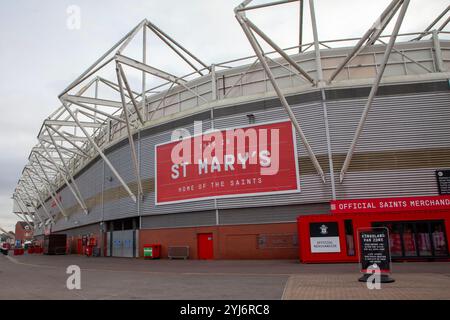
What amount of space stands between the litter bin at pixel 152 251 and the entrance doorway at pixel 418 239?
17.1 meters

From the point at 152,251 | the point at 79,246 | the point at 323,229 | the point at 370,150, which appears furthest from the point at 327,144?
the point at 79,246

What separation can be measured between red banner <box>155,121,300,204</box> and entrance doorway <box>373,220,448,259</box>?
6.68 meters

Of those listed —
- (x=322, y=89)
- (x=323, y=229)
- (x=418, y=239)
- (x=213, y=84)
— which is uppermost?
(x=213, y=84)

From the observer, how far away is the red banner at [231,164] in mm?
24578

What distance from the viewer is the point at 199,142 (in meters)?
27.6

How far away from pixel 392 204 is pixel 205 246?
13199 mm

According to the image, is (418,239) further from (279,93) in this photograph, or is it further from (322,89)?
(279,93)

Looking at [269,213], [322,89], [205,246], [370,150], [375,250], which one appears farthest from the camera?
[205,246]

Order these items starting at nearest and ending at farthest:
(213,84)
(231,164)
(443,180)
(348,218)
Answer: (348,218) → (443,180) → (231,164) → (213,84)

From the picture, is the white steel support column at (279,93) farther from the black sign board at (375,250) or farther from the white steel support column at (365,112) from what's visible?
the black sign board at (375,250)

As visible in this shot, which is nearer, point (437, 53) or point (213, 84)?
point (437, 53)

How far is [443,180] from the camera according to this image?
72.8ft

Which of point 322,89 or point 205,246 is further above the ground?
point 322,89

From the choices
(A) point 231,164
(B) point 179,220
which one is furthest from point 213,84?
(B) point 179,220
